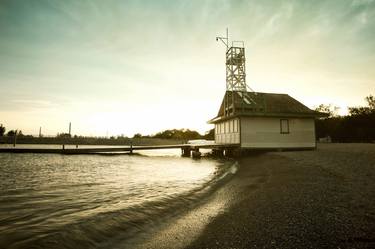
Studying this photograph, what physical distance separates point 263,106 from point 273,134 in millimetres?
3166

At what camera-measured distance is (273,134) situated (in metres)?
24.0

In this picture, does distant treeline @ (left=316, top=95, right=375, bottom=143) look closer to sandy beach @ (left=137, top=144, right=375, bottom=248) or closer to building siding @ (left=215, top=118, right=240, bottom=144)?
building siding @ (left=215, top=118, right=240, bottom=144)

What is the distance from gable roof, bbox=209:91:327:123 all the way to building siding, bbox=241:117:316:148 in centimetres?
71

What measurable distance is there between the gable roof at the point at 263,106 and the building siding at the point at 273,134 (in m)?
0.71

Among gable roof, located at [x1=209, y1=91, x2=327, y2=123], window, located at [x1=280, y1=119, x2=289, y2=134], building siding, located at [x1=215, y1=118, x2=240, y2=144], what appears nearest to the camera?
gable roof, located at [x1=209, y1=91, x2=327, y2=123]

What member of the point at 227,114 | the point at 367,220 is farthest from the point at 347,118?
the point at 367,220

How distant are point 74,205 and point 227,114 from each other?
2101 centimetres

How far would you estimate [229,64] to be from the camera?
91.9 feet

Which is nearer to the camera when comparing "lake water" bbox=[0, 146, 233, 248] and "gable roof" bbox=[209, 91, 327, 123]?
"lake water" bbox=[0, 146, 233, 248]

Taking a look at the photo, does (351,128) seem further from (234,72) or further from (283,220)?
(283,220)

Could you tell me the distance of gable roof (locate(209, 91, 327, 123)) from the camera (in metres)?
Result: 23.7

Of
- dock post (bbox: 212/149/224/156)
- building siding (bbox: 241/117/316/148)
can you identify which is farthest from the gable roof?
dock post (bbox: 212/149/224/156)

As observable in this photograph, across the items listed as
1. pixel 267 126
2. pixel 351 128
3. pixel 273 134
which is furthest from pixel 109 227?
pixel 351 128

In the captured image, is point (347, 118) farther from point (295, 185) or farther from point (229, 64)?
point (295, 185)
